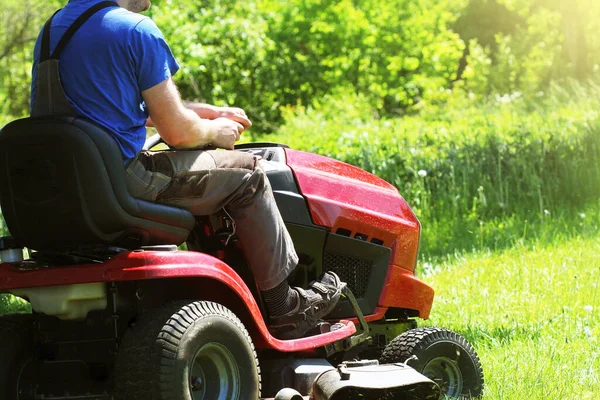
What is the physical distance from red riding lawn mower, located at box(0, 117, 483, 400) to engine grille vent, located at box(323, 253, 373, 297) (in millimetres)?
115

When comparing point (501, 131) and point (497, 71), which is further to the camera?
point (497, 71)

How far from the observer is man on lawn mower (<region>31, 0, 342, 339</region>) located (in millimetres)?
3473

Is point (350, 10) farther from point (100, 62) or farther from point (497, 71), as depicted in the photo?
point (100, 62)

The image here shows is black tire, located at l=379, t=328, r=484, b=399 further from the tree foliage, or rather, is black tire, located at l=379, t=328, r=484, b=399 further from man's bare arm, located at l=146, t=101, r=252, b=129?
the tree foliage

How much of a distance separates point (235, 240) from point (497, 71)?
27437 mm

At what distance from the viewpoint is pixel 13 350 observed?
370 centimetres

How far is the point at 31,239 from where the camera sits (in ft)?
11.5

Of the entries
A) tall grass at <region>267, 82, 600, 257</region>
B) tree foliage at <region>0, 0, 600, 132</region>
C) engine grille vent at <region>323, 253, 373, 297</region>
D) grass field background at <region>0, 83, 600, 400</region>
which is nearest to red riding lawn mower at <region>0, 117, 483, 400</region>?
engine grille vent at <region>323, 253, 373, 297</region>

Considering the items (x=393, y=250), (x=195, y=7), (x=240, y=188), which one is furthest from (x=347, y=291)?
(x=195, y=7)

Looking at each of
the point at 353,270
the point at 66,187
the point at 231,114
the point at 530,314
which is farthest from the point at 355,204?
the point at 530,314

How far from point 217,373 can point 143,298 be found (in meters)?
0.38

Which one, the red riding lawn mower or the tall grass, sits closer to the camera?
the red riding lawn mower

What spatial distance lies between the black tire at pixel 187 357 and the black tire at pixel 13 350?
56 centimetres

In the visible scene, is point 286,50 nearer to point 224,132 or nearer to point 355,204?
point 355,204
